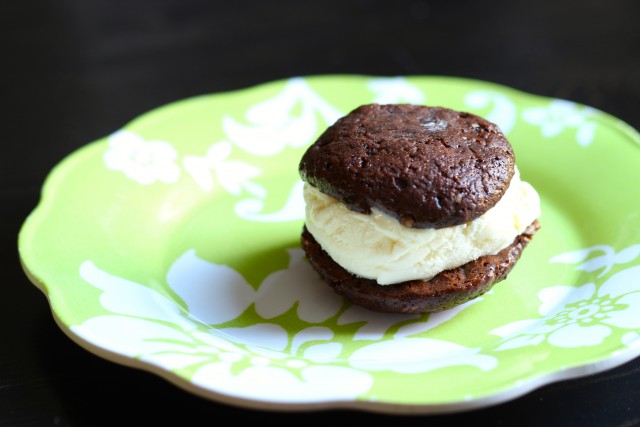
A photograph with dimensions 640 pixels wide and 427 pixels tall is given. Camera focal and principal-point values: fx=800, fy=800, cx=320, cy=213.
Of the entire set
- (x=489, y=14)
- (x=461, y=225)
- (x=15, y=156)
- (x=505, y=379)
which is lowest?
(x=15, y=156)

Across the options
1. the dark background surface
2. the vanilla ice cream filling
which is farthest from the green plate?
the dark background surface

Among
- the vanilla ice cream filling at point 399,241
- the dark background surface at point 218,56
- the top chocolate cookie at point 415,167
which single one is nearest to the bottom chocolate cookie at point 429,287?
the vanilla ice cream filling at point 399,241

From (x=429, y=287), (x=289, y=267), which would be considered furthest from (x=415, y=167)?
(x=289, y=267)

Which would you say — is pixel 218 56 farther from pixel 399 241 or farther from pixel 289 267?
pixel 399 241

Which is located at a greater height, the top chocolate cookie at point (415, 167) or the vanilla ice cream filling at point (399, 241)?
the top chocolate cookie at point (415, 167)

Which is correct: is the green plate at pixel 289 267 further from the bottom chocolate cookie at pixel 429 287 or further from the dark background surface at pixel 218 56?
the dark background surface at pixel 218 56

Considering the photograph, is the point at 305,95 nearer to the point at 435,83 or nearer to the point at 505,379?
the point at 435,83

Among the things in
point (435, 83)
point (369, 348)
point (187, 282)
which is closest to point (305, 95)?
point (435, 83)
